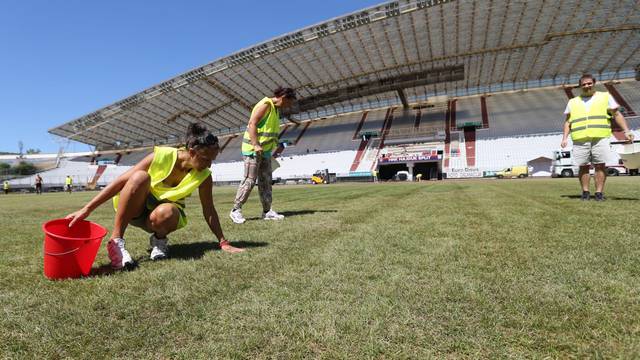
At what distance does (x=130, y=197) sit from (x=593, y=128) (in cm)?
778

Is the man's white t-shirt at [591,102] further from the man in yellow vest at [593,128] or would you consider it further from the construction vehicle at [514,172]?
the construction vehicle at [514,172]

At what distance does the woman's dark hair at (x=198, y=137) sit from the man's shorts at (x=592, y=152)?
7.04 metres

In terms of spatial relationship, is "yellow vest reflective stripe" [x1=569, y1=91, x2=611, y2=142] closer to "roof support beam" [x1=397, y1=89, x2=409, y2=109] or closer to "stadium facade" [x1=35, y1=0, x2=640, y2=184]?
"stadium facade" [x1=35, y1=0, x2=640, y2=184]

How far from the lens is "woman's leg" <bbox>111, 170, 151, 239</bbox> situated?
9.90ft

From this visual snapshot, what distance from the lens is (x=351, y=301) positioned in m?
1.92

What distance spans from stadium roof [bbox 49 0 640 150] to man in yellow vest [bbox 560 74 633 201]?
2666 centimetres

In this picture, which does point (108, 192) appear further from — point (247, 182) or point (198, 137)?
point (247, 182)

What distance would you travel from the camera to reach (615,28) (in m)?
33.4

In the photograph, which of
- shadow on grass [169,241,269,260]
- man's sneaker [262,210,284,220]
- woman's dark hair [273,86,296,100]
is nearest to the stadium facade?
woman's dark hair [273,86,296,100]

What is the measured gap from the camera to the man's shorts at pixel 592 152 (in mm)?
6492

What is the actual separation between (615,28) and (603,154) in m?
38.4

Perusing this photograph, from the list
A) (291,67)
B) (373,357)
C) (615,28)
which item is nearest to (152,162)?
(373,357)

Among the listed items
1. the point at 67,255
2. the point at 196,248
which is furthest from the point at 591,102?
the point at 67,255

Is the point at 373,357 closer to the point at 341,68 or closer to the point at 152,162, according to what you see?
the point at 152,162
